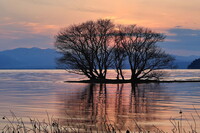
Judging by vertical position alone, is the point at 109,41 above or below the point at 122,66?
above

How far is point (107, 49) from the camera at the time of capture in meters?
70.8

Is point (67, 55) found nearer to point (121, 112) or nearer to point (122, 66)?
point (122, 66)

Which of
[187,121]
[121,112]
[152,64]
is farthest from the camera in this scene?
[152,64]

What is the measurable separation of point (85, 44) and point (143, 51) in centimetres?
1054

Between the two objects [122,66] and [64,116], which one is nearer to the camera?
[64,116]

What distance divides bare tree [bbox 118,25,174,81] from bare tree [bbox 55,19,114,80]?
3198 mm

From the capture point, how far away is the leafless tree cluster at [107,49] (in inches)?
2662

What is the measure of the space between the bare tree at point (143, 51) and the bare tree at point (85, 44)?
126 inches

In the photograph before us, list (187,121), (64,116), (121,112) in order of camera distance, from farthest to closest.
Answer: (121,112)
(64,116)
(187,121)

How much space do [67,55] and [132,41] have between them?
11.9 metres

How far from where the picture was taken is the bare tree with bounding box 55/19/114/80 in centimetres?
6838

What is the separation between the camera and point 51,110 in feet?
76.5

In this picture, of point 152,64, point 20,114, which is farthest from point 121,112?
point 152,64

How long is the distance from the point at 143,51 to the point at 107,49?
22.4 ft
